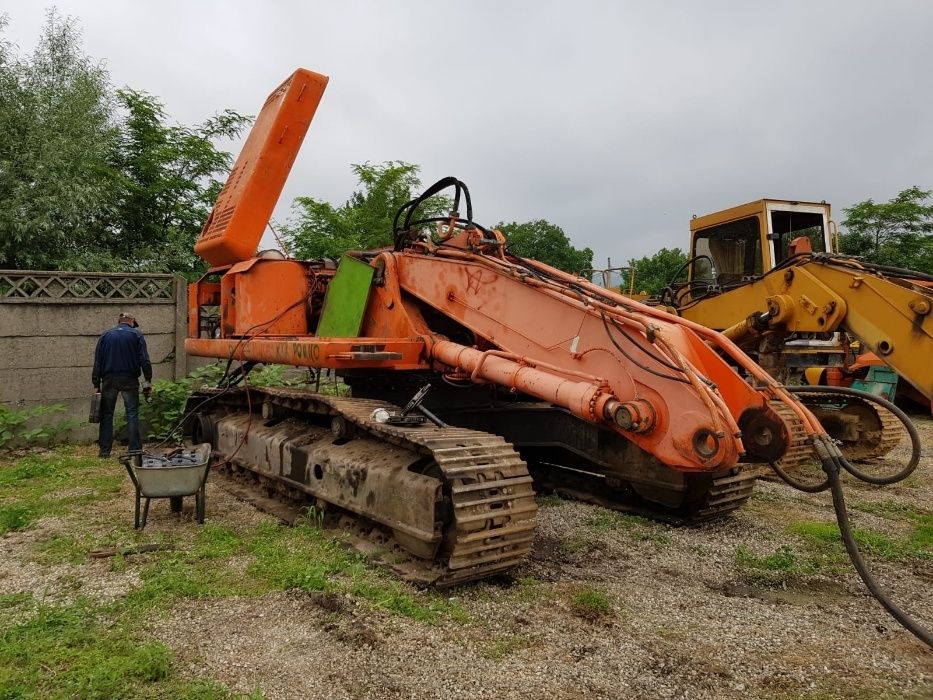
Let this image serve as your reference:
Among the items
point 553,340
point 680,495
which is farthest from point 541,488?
point 553,340

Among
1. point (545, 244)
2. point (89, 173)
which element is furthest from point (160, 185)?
point (545, 244)

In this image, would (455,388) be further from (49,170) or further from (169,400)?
(49,170)

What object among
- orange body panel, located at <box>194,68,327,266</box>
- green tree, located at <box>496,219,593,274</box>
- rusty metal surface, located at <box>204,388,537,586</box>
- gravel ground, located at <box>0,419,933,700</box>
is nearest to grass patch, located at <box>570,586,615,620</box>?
gravel ground, located at <box>0,419,933,700</box>

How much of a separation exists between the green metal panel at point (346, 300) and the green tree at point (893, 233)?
24.4 meters

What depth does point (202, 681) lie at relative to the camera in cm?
304

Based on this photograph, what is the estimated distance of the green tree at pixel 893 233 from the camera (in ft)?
82.3

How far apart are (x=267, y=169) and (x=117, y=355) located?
3.16 meters

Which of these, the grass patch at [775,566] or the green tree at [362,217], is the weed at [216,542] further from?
the green tree at [362,217]

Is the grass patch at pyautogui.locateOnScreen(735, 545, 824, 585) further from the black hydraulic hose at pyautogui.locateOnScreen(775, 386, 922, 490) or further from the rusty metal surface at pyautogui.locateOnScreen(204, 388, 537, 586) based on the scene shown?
the rusty metal surface at pyautogui.locateOnScreen(204, 388, 537, 586)

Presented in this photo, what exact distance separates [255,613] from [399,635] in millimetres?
850

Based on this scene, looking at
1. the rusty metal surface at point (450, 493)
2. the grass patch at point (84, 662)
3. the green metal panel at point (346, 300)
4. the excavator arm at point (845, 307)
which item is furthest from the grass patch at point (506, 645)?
the excavator arm at point (845, 307)

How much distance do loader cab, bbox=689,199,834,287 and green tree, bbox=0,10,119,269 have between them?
11219 millimetres

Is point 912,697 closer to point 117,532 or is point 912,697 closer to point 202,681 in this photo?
point 202,681

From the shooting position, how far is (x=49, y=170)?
13.4 meters
